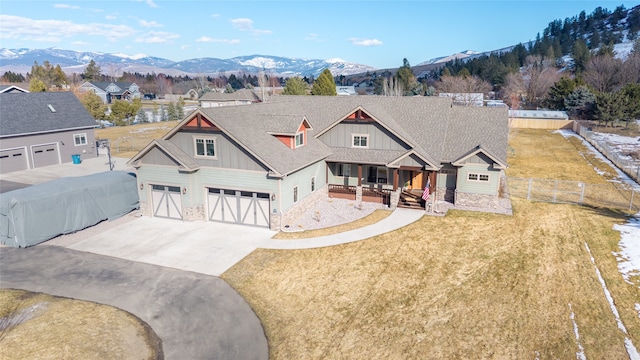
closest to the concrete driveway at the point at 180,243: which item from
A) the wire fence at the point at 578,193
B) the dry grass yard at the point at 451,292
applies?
the dry grass yard at the point at 451,292

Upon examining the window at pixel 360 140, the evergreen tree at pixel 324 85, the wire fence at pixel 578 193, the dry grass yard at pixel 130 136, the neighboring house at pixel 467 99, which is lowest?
the wire fence at pixel 578 193

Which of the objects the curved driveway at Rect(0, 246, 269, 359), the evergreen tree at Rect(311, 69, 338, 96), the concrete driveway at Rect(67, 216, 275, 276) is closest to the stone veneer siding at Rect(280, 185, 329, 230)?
the concrete driveway at Rect(67, 216, 275, 276)

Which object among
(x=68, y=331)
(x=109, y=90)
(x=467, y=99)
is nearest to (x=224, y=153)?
(x=68, y=331)

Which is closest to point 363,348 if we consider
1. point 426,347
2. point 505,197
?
point 426,347

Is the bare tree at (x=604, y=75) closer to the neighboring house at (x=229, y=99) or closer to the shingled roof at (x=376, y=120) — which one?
the shingled roof at (x=376, y=120)

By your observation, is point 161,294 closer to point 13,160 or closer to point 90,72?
point 13,160

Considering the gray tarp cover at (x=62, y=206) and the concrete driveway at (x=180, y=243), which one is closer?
the concrete driveway at (x=180, y=243)
